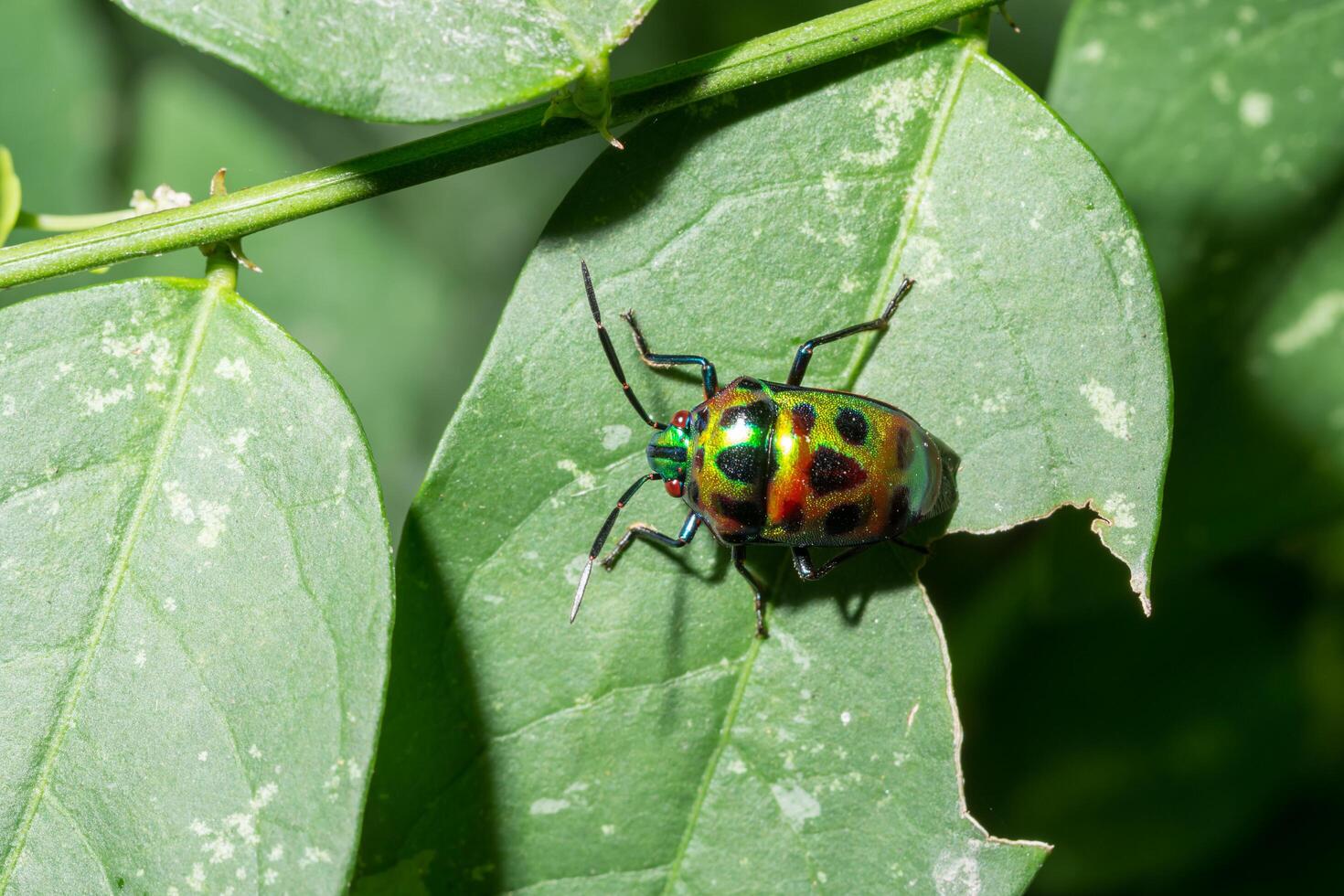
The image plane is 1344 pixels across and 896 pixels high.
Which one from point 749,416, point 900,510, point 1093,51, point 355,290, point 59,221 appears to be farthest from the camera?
point 355,290

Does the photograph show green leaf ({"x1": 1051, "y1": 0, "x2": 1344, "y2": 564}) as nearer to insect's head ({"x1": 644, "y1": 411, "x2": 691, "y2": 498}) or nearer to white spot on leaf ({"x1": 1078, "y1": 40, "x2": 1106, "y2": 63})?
white spot on leaf ({"x1": 1078, "y1": 40, "x2": 1106, "y2": 63})

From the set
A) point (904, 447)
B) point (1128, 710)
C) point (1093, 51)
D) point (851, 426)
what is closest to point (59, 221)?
point (851, 426)

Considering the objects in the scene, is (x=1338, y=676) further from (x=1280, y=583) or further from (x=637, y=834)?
(x=637, y=834)

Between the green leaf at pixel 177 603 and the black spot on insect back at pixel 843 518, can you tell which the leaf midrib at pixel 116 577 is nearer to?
the green leaf at pixel 177 603

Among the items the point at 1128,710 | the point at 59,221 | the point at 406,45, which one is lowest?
the point at 1128,710

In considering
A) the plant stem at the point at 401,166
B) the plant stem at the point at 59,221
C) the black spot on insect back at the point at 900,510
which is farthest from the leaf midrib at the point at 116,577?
the black spot on insect back at the point at 900,510

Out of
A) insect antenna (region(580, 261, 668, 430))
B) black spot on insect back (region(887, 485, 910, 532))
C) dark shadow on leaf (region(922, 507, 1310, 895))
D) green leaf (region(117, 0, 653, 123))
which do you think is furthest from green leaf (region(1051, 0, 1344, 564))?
green leaf (region(117, 0, 653, 123))

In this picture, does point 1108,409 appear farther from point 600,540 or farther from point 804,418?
point 600,540
